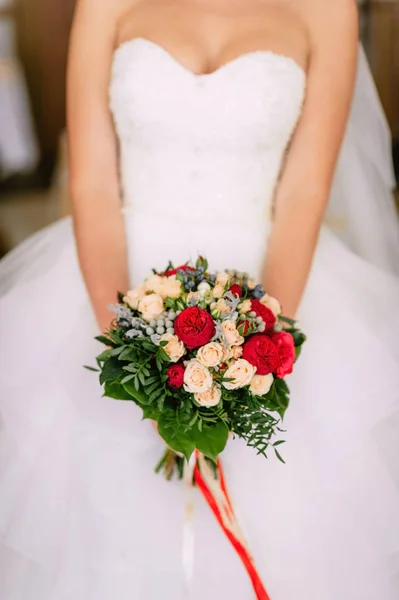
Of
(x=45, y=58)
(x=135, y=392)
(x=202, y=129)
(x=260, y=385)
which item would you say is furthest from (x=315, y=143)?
(x=45, y=58)

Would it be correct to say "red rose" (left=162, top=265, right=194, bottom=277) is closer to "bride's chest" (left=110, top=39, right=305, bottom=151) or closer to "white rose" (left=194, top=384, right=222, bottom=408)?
"white rose" (left=194, top=384, right=222, bottom=408)

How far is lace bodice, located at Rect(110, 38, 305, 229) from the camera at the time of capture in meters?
1.60

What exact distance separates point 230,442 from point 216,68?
1017 millimetres

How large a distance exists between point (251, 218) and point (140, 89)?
0.47 metres

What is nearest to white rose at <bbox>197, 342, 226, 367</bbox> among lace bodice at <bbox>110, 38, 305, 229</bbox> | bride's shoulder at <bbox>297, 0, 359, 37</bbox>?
lace bodice at <bbox>110, 38, 305, 229</bbox>

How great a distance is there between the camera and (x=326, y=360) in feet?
5.09

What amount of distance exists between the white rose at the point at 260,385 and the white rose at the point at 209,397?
0.07 m

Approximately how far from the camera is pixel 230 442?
146cm

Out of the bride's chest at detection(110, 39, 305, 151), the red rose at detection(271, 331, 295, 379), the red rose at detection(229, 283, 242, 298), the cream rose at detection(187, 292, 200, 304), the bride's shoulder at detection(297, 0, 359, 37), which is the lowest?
the red rose at detection(271, 331, 295, 379)

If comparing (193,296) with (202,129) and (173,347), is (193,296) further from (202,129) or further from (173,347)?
(202,129)

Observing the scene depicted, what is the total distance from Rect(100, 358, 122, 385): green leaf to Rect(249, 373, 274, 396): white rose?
27 centimetres

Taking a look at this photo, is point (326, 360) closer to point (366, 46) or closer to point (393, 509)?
point (393, 509)

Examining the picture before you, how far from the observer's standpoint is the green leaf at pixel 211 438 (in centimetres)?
120

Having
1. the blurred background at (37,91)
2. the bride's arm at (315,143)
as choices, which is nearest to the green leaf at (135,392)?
Result: the bride's arm at (315,143)
